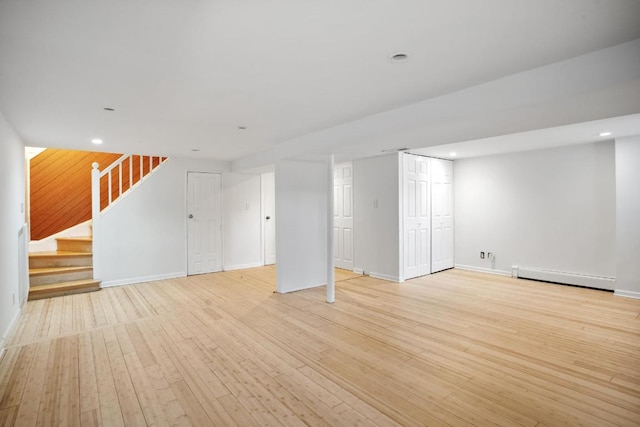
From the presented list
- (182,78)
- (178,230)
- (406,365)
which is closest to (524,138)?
(406,365)

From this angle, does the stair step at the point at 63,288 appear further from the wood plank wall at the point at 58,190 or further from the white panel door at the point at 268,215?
the white panel door at the point at 268,215

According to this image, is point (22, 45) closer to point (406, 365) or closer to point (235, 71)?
point (235, 71)

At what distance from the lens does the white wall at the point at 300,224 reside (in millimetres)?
4910

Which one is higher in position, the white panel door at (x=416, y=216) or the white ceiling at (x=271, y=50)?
the white ceiling at (x=271, y=50)

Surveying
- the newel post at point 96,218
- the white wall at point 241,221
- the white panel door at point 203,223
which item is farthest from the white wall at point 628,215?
the newel post at point 96,218

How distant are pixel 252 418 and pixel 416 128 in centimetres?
273

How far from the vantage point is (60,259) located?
5.36 meters

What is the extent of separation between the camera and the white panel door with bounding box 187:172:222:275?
638 centimetres

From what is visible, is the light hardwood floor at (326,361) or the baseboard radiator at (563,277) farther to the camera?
the baseboard radiator at (563,277)

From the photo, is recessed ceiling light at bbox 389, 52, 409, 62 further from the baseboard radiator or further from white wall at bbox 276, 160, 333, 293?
the baseboard radiator

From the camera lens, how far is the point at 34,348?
3.12 m

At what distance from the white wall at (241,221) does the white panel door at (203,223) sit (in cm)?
15

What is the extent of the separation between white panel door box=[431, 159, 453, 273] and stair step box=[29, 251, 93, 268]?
6.39m

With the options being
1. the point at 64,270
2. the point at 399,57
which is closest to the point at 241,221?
the point at 64,270
